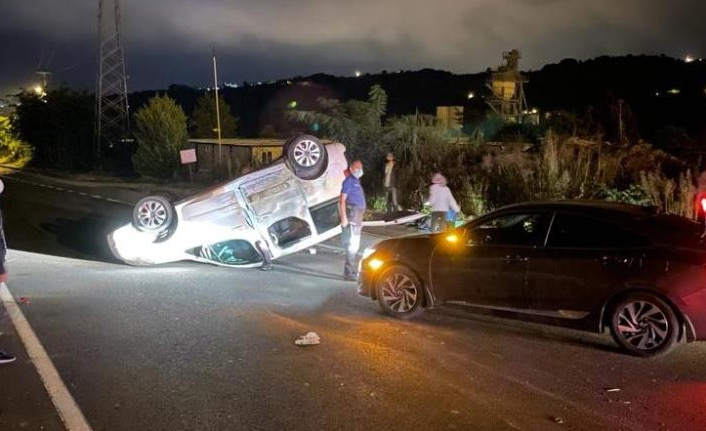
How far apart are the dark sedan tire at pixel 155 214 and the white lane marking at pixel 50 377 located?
8.41ft

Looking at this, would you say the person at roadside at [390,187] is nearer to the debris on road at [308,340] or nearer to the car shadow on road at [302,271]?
the car shadow on road at [302,271]

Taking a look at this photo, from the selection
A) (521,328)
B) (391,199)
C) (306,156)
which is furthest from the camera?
(391,199)

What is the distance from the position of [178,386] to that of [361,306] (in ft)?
10.7

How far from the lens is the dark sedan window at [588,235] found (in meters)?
6.60

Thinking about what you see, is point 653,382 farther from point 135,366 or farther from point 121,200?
point 121,200

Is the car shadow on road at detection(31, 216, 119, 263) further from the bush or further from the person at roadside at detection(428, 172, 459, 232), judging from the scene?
the bush

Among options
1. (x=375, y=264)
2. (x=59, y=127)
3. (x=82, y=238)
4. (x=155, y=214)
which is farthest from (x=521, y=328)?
(x=59, y=127)

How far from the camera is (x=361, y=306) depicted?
867cm

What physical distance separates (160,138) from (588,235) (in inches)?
1357

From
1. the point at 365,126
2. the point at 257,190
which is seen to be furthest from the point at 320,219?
the point at 365,126

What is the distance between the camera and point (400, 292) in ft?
26.5

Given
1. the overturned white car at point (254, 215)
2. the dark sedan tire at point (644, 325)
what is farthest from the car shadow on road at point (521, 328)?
the overturned white car at point (254, 215)

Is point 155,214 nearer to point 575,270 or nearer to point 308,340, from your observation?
point 308,340

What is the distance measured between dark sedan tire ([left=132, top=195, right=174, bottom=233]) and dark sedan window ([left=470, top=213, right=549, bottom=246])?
5171 mm
